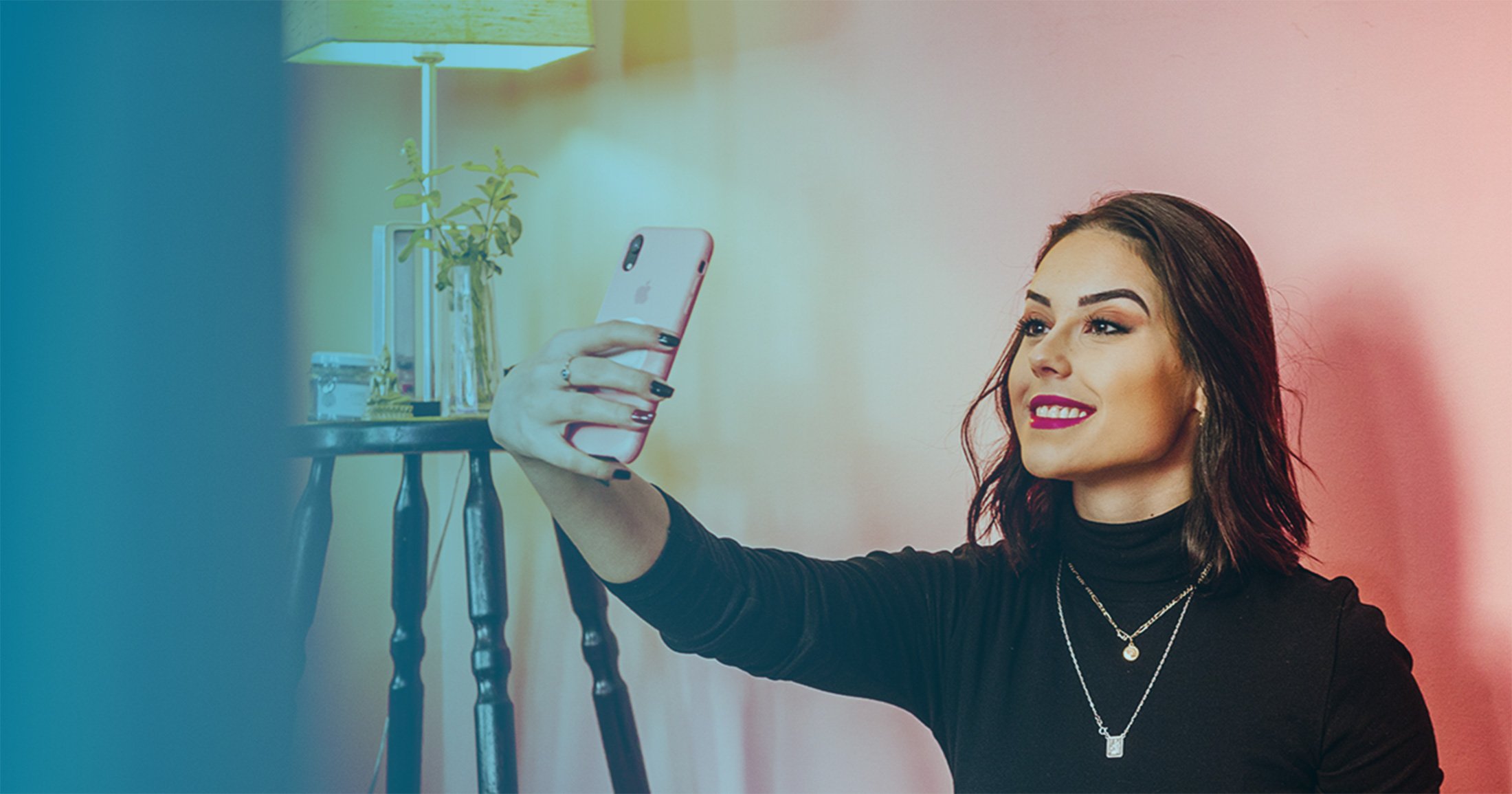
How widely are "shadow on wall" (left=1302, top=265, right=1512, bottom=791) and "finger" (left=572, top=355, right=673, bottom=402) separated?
71cm

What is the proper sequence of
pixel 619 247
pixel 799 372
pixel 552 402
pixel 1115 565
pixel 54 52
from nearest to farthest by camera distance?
pixel 54 52 < pixel 552 402 < pixel 1115 565 < pixel 799 372 < pixel 619 247

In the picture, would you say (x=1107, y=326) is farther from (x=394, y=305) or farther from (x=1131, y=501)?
(x=394, y=305)

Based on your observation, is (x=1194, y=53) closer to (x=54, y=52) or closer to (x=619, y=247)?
(x=619, y=247)

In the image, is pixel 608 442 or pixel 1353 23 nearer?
pixel 608 442

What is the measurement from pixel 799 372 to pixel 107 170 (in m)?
1.12

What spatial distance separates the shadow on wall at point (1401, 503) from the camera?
3.38 ft

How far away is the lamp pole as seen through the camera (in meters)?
1.26

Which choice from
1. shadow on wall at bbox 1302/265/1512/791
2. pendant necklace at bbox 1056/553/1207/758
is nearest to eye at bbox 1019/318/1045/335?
pendant necklace at bbox 1056/553/1207/758

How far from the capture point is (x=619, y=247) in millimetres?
1511

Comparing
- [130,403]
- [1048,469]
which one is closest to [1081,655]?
[1048,469]

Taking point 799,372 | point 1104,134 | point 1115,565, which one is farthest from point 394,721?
point 1104,134

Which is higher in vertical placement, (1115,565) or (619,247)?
(619,247)

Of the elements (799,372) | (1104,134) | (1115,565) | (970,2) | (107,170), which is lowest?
(1115,565)

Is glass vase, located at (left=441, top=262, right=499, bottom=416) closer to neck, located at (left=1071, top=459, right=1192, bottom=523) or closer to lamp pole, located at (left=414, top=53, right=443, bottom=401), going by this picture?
lamp pole, located at (left=414, top=53, right=443, bottom=401)
